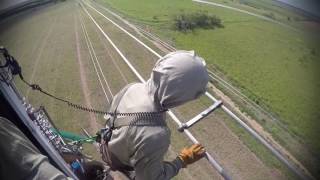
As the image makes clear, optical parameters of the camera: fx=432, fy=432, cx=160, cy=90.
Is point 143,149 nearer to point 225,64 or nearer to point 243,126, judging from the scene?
point 243,126

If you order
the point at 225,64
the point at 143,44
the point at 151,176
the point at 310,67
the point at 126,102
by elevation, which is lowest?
the point at 310,67

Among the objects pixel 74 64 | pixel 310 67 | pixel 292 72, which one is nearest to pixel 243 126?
pixel 74 64

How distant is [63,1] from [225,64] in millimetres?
1880

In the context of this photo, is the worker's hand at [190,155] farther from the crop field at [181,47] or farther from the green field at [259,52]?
the green field at [259,52]

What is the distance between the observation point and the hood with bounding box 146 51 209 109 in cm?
113

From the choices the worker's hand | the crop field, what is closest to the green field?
the crop field

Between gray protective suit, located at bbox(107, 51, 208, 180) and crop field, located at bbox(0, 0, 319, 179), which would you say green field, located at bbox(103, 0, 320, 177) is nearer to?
crop field, located at bbox(0, 0, 319, 179)

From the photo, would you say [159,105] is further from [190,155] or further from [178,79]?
[190,155]

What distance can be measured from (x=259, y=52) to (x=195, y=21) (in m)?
0.88

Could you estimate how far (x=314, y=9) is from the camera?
13.2 feet

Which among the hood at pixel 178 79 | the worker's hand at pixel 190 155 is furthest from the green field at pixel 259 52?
the hood at pixel 178 79

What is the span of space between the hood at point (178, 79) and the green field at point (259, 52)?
2660mm

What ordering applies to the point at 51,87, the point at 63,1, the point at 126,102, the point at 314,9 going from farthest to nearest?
the point at 314,9
the point at 63,1
the point at 51,87
the point at 126,102

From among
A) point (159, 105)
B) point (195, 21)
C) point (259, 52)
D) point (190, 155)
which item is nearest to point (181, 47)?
point (195, 21)
